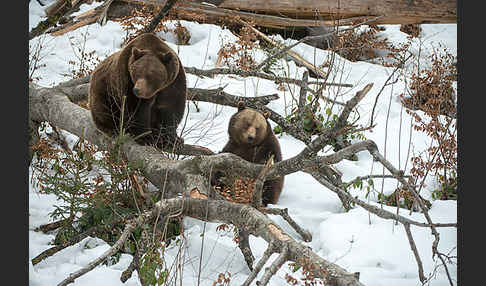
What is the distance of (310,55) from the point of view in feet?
24.9

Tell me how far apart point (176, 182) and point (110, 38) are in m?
4.51

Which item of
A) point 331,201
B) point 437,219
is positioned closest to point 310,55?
point 331,201

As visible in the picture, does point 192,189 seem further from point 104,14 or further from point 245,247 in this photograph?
point 104,14

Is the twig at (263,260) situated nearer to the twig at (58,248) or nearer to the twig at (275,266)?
the twig at (275,266)

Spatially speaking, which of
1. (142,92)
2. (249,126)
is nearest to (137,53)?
(142,92)

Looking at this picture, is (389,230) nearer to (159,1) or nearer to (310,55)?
(310,55)

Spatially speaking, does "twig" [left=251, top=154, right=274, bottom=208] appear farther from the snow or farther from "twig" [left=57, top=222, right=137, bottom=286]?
"twig" [left=57, top=222, right=137, bottom=286]

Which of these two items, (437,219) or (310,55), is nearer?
(437,219)

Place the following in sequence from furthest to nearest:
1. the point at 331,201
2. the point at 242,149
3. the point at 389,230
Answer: the point at 242,149 < the point at 331,201 < the point at 389,230

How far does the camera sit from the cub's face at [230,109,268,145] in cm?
477

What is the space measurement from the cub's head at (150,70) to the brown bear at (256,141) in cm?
117

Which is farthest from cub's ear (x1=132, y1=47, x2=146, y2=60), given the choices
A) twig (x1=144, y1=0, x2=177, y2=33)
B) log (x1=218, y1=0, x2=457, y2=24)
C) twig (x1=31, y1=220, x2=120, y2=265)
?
log (x1=218, y1=0, x2=457, y2=24)

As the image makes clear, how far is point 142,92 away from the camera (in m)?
3.54

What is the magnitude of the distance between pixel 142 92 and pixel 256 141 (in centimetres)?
163
